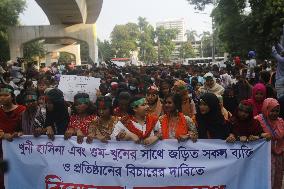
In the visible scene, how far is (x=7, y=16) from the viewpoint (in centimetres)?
3831

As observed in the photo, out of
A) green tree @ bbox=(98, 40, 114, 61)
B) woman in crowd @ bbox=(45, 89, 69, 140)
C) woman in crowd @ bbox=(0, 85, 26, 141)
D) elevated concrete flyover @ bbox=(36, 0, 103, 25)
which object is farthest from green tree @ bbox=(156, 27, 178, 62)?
woman in crowd @ bbox=(0, 85, 26, 141)

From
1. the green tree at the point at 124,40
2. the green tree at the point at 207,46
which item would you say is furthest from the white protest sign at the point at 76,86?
the green tree at the point at 124,40

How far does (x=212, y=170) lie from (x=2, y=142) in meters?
2.19

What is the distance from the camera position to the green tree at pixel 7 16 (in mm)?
36188

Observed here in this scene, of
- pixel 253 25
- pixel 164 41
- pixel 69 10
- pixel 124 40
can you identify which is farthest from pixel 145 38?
pixel 253 25

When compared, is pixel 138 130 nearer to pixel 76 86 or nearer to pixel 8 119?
pixel 8 119

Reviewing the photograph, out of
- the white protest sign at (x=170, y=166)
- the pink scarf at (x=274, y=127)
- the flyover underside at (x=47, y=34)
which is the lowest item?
the white protest sign at (x=170, y=166)

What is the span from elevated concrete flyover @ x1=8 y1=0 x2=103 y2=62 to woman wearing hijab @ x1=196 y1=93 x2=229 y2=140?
25188 mm

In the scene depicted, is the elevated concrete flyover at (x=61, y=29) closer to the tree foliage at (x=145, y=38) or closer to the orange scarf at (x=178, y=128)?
the orange scarf at (x=178, y=128)

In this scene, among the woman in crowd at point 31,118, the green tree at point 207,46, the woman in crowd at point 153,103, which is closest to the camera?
the woman in crowd at point 31,118

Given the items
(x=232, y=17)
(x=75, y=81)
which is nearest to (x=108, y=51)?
(x=232, y=17)

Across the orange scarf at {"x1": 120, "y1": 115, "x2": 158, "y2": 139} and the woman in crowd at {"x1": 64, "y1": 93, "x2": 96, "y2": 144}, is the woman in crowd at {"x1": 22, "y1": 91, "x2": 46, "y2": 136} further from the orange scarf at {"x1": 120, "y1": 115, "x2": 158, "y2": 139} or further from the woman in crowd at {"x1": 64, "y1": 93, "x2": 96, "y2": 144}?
the orange scarf at {"x1": 120, "y1": 115, "x2": 158, "y2": 139}

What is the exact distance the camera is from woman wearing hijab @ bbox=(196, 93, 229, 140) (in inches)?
176

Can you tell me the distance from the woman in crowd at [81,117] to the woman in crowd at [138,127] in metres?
0.44
